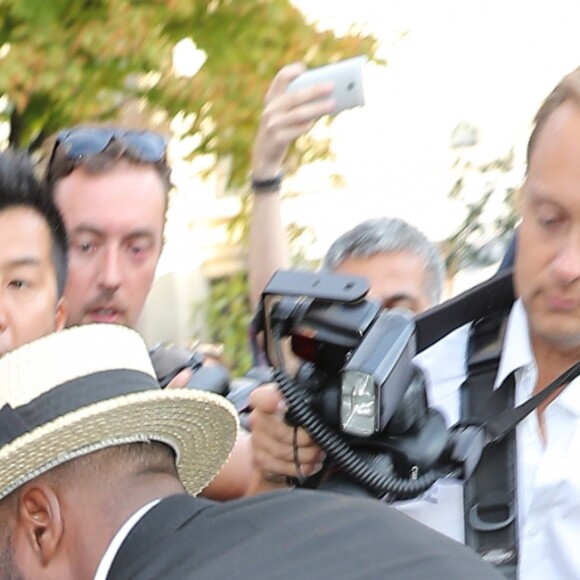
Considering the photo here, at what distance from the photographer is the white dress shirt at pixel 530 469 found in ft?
6.81

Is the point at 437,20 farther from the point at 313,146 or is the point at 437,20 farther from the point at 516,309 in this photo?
the point at 516,309

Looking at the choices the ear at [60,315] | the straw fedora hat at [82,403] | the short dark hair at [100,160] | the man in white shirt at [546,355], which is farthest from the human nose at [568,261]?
the short dark hair at [100,160]

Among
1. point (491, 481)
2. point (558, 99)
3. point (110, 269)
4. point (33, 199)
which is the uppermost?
point (558, 99)

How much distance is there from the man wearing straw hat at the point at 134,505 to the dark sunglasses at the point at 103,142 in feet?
3.53

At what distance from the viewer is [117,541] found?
174 cm

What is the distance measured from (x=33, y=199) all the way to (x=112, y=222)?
278 millimetres

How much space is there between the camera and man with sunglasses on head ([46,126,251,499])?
2854mm

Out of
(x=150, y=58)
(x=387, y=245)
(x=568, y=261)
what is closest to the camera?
(x=568, y=261)

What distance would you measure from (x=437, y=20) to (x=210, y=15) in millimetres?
4219

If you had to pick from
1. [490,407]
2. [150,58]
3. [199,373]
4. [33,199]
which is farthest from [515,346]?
[150,58]

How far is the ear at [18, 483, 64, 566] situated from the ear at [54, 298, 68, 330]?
0.79 m

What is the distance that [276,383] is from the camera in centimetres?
223

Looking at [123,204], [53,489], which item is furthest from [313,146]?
[53,489]

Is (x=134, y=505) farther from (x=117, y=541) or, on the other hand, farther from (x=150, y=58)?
(x=150, y=58)
